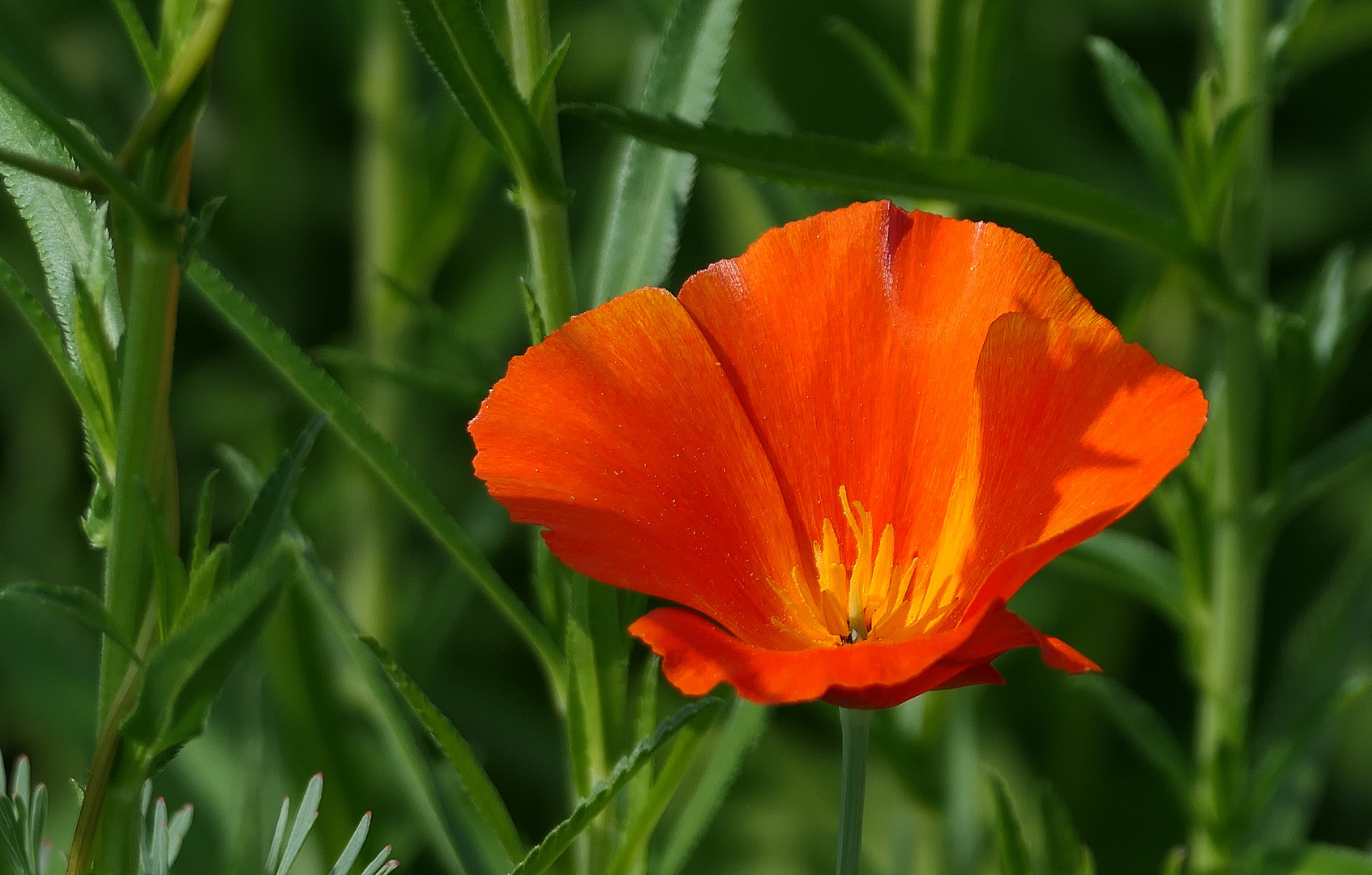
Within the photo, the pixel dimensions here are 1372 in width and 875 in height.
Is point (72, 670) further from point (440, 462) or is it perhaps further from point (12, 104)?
point (440, 462)

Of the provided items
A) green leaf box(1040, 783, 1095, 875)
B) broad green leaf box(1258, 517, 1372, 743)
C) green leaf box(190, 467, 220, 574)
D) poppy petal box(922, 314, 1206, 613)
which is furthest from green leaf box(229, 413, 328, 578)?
broad green leaf box(1258, 517, 1372, 743)

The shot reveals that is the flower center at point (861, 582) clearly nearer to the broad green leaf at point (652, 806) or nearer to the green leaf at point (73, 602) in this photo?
the broad green leaf at point (652, 806)

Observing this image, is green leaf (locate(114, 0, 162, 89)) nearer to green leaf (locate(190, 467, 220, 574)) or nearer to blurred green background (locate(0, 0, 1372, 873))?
green leaf (locate(190, 467, 220, 574))

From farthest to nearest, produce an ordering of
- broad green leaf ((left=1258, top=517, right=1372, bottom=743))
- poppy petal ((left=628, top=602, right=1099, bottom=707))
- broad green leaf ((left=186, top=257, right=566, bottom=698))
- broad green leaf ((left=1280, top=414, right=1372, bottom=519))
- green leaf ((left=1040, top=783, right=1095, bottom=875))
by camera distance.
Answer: broad green leaf ((left=1258, top=517, right=1372, bottom=743)), broad green leaf ((left=1280, top=414, right=1372, bottom=519)), green leaf ((left=1040, top=783, right=1095, bottom=875)), broad green leaf ((left=186, top=257, right=566, bottom=698)), poppy petal ((left=628, top=602, right=1099, bottom=707))

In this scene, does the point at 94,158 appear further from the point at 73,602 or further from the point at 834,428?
the point at 834,428

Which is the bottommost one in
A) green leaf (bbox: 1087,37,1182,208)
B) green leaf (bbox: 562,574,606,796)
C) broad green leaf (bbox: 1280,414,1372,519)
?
green leaf (bbox: 562,574,606,796)

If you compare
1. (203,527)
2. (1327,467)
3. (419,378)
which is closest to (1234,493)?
(1327,467)

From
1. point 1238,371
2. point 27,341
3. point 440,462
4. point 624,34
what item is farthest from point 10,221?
point 1238,371
